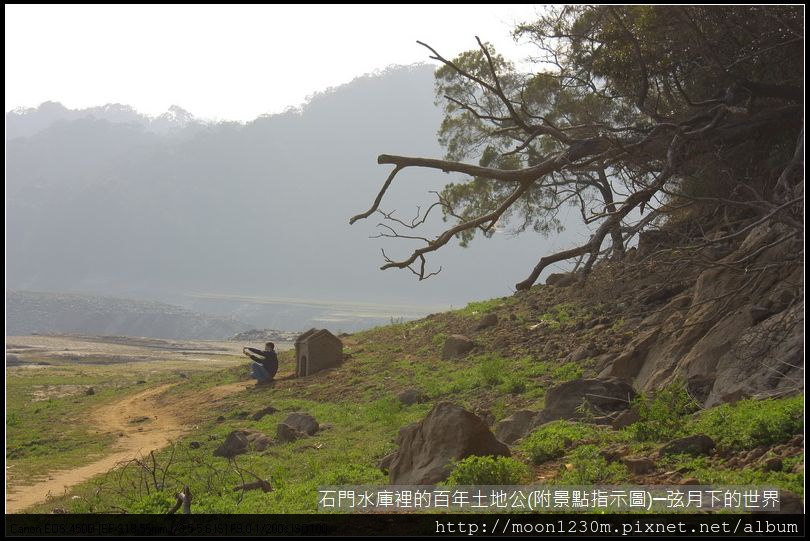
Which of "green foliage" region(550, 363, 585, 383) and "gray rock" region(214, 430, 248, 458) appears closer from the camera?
"gray rock" region(214, 430, 248, 458)

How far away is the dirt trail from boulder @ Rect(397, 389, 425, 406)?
178 inches

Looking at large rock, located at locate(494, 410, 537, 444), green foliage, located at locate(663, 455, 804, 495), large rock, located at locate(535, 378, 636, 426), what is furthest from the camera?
large rock, located at locate(494, 410, 537, 444)

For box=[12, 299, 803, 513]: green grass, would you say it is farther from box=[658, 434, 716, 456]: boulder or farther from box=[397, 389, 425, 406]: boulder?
box=[397, 389, 425, 406]: boulder

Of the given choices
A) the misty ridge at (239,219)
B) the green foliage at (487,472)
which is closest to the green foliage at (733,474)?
the green foliage at (487,472)

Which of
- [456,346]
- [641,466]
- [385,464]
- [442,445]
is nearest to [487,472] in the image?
[442,445]

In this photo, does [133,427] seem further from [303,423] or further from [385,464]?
[385,464]

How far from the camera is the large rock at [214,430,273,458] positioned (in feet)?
42.7

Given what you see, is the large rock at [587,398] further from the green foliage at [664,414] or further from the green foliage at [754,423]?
the green foliage at [754,423]

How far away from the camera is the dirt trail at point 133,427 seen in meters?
11.7

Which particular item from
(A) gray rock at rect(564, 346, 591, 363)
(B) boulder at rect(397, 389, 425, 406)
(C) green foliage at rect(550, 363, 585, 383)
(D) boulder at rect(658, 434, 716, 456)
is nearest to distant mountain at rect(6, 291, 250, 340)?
(B) boulder at rect(397, 389, 425, 406)

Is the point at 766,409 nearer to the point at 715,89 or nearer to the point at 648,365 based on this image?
the point at 648,365

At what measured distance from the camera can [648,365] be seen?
11766mm

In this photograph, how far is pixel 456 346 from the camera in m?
19.0

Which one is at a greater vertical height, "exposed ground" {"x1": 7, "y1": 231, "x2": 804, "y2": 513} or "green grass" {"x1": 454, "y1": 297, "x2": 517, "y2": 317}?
"green grass" {"x1": 454, "y1": 297, "x2": 517, "y2": 317}
